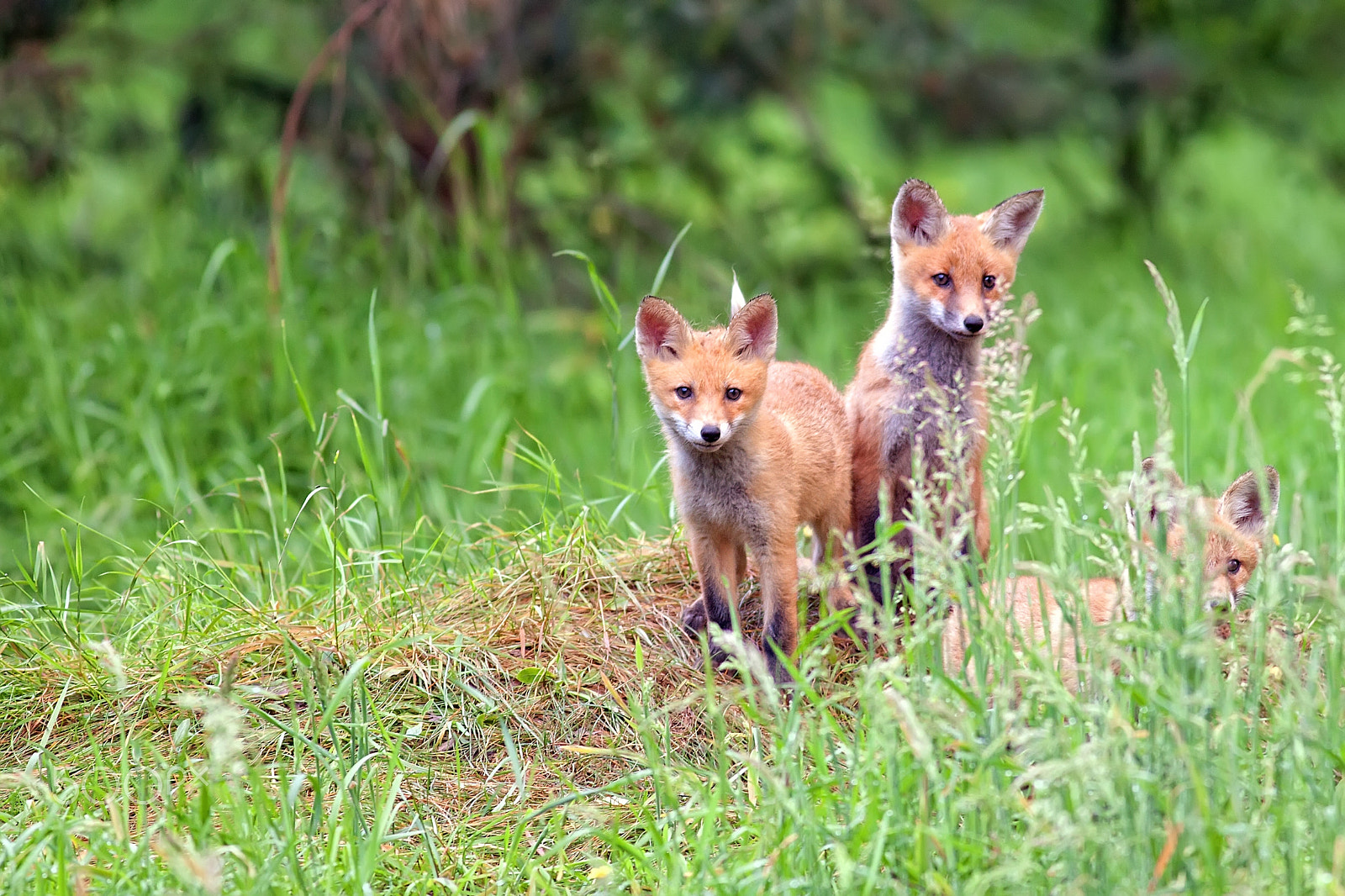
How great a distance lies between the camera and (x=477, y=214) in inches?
285

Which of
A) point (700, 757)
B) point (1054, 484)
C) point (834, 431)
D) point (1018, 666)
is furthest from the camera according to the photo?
point (1054, 484)

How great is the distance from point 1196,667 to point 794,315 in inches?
192

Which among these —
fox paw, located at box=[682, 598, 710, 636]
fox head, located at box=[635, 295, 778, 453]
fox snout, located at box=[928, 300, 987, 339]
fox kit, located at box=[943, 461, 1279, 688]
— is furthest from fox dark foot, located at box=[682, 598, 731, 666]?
fox snout, located at box=[928, 300, 987, 339]

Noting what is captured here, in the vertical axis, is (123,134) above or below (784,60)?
below

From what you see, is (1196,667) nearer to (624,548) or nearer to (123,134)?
(624,548)

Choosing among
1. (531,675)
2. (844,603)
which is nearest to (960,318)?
(844,603)

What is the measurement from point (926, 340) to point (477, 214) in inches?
146

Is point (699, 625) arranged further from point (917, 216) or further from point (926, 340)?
point (917, 216)

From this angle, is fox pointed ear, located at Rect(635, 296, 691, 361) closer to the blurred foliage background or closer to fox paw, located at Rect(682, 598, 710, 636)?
fox paw, located at Rect(682, 598, 710, 636)

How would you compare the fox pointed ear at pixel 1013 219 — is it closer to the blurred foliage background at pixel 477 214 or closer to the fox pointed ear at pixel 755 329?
the fox pointed ear at pixel 755 329

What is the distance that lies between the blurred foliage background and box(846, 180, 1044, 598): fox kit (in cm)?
146

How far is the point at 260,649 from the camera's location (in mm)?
3711

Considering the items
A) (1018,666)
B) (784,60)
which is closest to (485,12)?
(784,60)

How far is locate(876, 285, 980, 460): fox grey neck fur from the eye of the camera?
4012 mm
